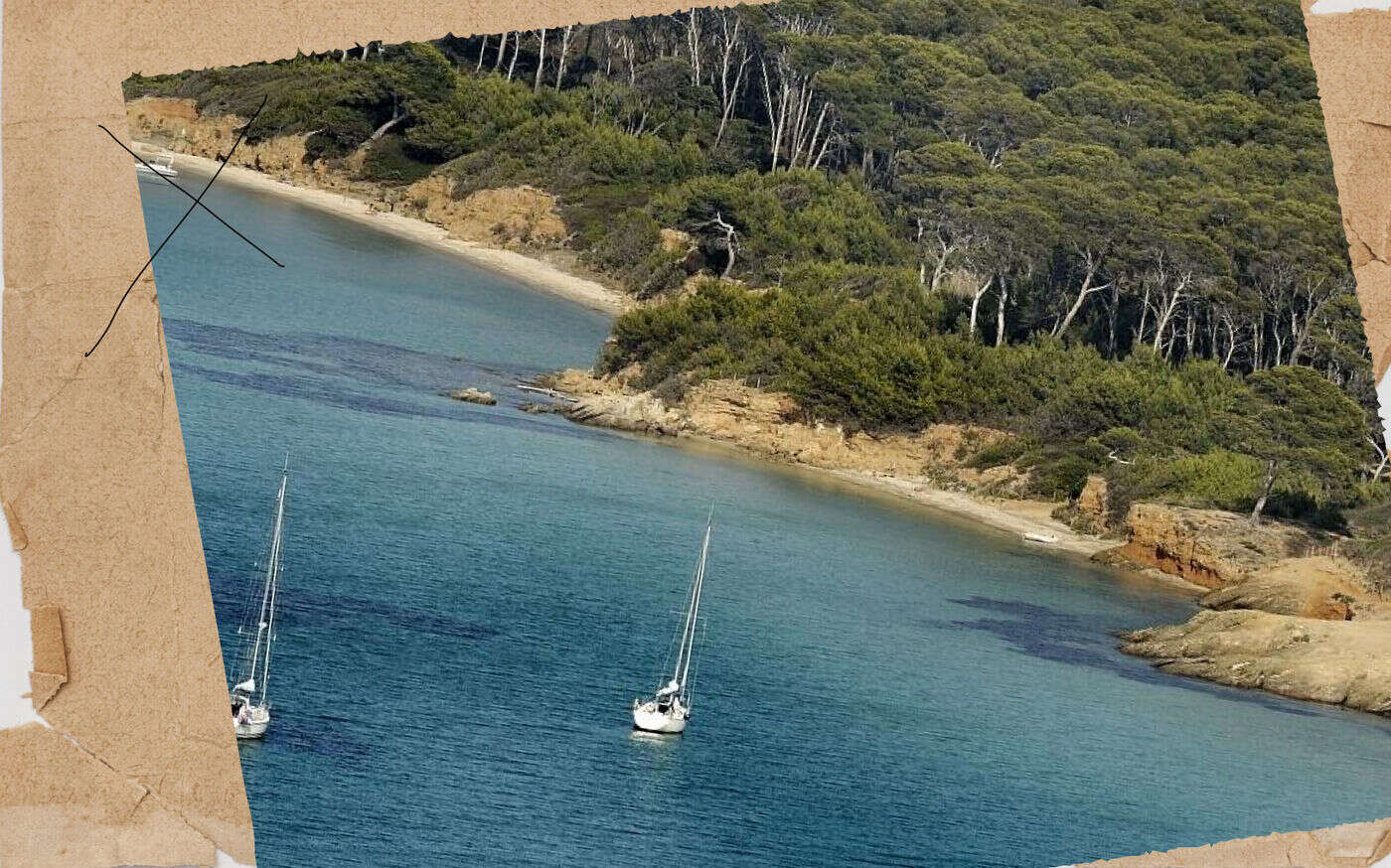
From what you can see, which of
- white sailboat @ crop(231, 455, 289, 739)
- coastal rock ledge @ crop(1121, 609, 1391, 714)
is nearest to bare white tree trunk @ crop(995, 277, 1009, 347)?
coastal rock ledge @ crop(1121, 609, 1391, 714)

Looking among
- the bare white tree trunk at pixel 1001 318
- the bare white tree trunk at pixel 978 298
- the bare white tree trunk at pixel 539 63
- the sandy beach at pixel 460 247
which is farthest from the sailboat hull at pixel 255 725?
the bare white tree trunk at pixel 978 298

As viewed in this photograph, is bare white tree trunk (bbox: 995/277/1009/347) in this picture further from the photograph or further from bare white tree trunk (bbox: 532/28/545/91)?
bare white tree trunk (bbox: 532/28/545/91)

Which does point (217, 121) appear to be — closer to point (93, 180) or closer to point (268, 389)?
point (268, 389)


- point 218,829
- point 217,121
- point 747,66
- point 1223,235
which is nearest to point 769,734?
point 217,121

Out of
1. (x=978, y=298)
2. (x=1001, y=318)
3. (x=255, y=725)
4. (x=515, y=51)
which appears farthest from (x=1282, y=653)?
(x=255, y=725)

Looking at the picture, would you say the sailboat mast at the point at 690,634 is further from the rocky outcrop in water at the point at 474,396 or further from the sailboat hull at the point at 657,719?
the rocky outcrop in water at the point at 474,396
